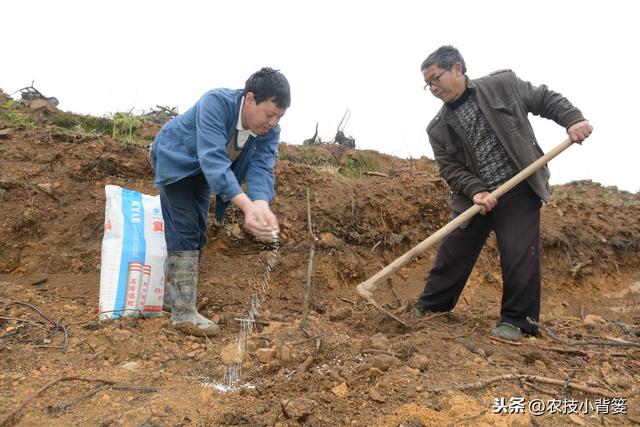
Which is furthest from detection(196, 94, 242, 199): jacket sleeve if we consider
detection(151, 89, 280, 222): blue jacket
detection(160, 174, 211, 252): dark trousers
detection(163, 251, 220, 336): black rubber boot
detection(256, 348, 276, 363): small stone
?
detection(256, 348, 276, 363): small stone

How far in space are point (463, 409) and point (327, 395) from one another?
1.64ft

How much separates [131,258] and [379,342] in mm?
1508

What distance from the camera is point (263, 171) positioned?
2.69 m

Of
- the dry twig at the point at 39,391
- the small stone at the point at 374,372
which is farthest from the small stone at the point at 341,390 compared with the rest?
the dry twig at the point at 39,391

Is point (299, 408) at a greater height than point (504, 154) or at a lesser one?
lesser

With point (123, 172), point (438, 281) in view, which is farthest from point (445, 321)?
point (123, 172)

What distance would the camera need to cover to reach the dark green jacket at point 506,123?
2.72m

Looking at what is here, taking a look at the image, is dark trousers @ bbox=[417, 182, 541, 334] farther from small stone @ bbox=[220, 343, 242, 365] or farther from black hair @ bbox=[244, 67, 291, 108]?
small stone @ bbox=[220, 343, 242, 365]

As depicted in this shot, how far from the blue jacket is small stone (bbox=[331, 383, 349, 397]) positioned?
93cm

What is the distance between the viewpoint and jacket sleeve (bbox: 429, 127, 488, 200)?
283 centimetres

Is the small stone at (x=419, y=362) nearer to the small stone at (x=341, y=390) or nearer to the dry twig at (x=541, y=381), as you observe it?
the dry twig at (x=541, y=381)

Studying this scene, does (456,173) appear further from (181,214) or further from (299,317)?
(181,214)

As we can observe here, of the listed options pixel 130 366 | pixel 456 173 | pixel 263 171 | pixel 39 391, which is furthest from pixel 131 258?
pixel 456 173

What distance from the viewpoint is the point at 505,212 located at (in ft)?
9.10
